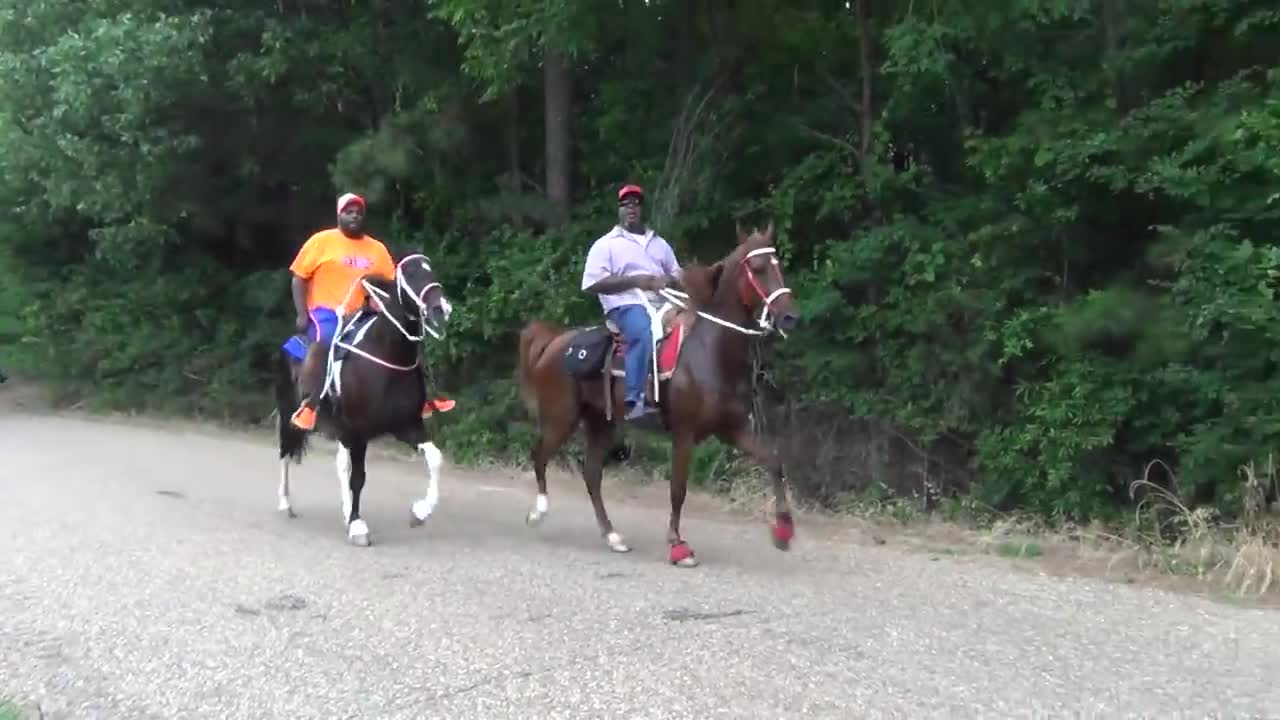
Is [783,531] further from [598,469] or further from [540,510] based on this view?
[540,510]

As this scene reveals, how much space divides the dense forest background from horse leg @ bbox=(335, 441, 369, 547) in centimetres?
425

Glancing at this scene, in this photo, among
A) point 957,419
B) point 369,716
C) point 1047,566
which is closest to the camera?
point 369,716

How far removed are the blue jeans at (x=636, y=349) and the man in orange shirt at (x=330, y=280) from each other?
175cm

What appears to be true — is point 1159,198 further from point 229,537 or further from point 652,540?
point 229,537

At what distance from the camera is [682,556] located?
891 centimetres

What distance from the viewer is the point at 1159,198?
10.3 metres

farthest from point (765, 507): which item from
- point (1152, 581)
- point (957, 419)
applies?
point (1152, 581)

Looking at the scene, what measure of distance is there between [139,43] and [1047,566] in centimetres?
1293

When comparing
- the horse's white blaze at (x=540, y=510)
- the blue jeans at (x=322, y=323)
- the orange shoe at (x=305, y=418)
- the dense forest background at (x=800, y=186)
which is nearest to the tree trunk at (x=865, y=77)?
the dense forest background at (x=800, y=186)

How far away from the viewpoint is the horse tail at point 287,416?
11406mm

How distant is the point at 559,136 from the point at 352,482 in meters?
7.26

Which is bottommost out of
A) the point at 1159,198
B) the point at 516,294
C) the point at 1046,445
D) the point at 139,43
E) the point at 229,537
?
the point at 229,537

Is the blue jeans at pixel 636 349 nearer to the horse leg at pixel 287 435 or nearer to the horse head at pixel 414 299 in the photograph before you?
A: the horse head at pixel 414 299

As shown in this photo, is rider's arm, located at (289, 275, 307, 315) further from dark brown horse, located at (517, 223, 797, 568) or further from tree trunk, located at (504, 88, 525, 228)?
tree trunk, located at (504, 88, 525, 228)
